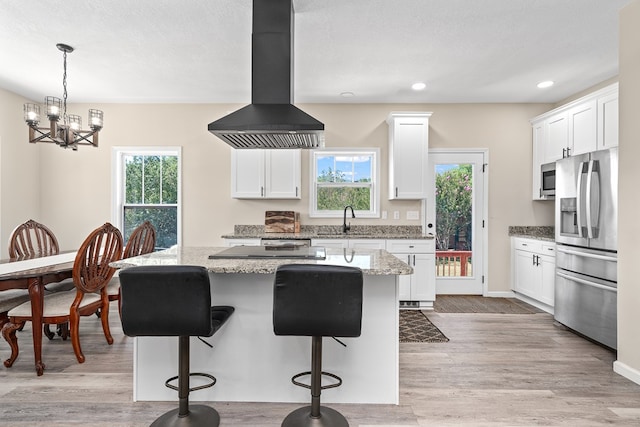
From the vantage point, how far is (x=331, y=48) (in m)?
3.30

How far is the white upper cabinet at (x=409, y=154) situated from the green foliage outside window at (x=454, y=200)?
0.50 meters

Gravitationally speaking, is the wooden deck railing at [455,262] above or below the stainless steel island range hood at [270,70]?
below

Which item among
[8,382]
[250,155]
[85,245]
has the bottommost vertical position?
[8,382]

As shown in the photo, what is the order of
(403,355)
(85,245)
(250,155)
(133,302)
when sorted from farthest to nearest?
(250,155) < (403,355) < (85,245) < (133,302)

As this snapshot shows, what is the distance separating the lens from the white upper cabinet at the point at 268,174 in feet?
15.5

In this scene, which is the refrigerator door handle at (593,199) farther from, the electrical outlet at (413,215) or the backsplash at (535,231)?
the electrical outlet at (413,215)

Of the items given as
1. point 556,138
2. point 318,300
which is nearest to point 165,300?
point 318,300

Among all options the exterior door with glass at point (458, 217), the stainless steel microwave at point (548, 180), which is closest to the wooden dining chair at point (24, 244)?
the exterior door with glass at point (458, 217)

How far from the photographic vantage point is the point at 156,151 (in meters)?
4.97

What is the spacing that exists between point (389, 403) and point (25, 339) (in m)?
3.28

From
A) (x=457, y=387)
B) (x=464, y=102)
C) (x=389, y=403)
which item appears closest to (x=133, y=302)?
(x=389, y=403)

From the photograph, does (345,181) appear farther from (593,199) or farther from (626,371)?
(626,371)

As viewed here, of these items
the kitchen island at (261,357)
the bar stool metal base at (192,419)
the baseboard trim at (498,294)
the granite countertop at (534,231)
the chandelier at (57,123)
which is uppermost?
the chandelier at (57,123)

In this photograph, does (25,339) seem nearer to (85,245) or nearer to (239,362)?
(85,245)
